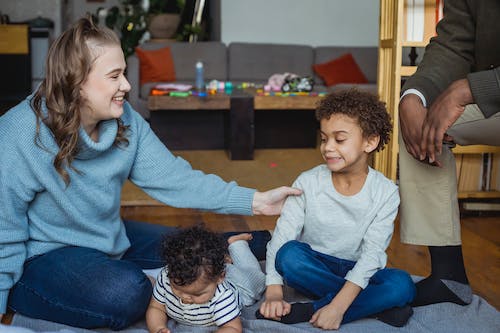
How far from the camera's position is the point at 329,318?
1.69 meters

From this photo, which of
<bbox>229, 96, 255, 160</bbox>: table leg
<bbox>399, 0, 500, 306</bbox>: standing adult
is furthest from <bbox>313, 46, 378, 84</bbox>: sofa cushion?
<bbox>399, 0, 500, 306</bbox>: standing adult

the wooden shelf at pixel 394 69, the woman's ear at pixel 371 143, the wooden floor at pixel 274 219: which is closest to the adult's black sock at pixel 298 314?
the woman's ear at pixel 371 143

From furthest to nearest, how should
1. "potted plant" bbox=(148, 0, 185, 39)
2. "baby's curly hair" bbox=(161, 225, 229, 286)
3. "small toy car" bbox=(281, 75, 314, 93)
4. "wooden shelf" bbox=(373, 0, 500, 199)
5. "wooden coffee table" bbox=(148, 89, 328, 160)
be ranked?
"potted plant" bbox=(148, 0, 185, 39) < "small toy car" bbox=(281, 75, 314, 93) < "wooden coffee table" bbox=(148, 89, 328, 160) < "wooden shelf" bbox=(373, 0, 500, 199) < "baby's curly hair" bbox=(161, 225, 229, 286)

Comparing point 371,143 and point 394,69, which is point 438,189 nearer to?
point 371,143

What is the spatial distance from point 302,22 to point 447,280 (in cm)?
506

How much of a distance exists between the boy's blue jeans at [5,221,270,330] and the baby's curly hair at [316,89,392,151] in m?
0.66

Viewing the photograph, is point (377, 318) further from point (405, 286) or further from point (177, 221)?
point (177, 221)

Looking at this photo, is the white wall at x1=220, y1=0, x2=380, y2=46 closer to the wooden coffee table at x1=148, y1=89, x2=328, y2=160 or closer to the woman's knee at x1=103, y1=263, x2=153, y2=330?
the wooden coffee table at x1=148, y1=89, x2=328, y2=160

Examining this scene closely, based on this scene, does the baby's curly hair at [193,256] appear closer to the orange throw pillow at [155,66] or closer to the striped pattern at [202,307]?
the striped pattern at [202,307]

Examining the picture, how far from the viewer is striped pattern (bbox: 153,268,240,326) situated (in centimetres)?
163

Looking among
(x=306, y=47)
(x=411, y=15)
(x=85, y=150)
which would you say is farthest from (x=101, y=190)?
(x=306, y=47)

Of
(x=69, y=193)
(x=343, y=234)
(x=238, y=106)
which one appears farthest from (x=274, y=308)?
(x=238, y=106)

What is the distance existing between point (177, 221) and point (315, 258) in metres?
1.25

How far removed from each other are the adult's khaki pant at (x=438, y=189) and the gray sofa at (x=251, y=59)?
4106mm
